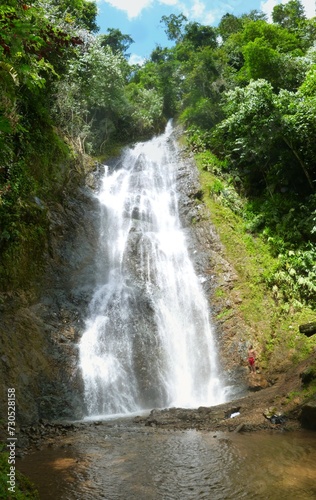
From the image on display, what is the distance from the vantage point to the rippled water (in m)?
4.57

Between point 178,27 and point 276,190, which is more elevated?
point 178,27

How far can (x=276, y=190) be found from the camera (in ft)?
57.7

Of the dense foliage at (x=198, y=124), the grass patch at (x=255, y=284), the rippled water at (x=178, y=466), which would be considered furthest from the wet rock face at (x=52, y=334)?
the grass patch at (x=255, y=284)

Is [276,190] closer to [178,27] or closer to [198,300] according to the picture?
[198,300]

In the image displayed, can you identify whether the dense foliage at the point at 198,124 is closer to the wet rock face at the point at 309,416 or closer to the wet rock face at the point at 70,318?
the wet rock face at the point at 70,318

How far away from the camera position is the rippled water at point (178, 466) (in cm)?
457

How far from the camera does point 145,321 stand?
12.7 metres

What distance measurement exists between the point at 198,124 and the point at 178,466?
22916 millimetres

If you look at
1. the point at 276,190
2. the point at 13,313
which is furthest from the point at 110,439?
the point at 276,190

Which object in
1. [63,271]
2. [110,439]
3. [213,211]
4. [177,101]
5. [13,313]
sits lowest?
[110,439]

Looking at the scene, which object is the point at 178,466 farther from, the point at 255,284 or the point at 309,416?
the point at 255,284

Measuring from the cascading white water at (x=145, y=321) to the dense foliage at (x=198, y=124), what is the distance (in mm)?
2975

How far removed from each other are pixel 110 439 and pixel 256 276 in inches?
328

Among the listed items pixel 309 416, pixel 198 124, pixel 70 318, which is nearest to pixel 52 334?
pixel 70 318
